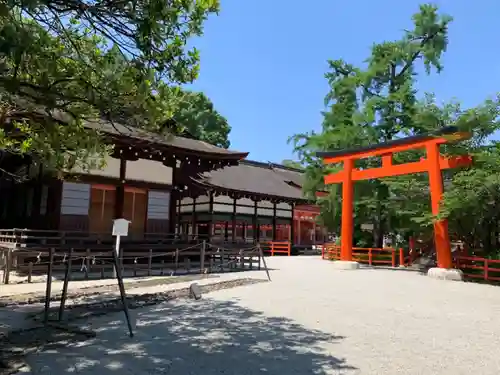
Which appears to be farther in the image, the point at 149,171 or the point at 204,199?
the point at 204,199

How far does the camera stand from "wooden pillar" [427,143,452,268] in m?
13.9

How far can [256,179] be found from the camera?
2898 cm

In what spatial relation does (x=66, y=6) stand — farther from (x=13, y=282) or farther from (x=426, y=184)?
(x=426, y=184)

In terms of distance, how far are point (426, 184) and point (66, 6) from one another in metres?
14.4

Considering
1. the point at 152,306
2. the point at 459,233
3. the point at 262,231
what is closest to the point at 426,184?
the point at 459,233

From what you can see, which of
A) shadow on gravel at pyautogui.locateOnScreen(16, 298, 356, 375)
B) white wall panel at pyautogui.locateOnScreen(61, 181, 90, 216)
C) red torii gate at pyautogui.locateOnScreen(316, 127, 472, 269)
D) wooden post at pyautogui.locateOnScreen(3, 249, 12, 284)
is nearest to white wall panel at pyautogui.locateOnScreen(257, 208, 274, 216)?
red torii gate at pyautogui.locateOnScreen(316, 127, 472, 269)

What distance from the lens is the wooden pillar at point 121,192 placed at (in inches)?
562

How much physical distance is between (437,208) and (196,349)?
1119 centimetres

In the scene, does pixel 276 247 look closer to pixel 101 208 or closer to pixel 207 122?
pixel 101 208

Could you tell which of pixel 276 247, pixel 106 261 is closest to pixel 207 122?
pixel 276 247

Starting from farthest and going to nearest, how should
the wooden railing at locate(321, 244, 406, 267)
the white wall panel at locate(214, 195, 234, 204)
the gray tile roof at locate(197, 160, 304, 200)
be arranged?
→ 1. the white wall panel at locate(214, 195, 234, 204)
2. the gray tile roof at locate(197, 160, 304, 200)
3. the wooden railing at locate(321, 244, 406, 267)

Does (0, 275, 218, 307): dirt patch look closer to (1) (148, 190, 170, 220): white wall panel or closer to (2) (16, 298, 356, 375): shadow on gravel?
(2) (16, 298, 356, 375): shadow on gravel

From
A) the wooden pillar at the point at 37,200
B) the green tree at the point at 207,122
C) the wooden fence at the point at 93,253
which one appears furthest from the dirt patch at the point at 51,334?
the green tree at the point at 207,122

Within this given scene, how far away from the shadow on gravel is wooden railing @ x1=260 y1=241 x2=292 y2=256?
19.4m
